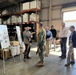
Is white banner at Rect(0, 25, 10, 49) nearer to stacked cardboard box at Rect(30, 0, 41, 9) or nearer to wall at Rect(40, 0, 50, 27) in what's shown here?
stacked cardboard box at Rect(30, 0, 41, 9)

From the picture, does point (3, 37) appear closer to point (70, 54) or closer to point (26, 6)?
point (70, 54)

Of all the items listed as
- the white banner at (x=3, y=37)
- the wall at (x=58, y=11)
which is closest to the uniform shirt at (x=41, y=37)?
the white banner at (x=3, y=37)

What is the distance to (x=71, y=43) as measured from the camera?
4.07m

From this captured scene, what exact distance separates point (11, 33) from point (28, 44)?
302 inches

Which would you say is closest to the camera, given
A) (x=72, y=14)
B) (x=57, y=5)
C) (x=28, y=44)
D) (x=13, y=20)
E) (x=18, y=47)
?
(x=28, y=44)

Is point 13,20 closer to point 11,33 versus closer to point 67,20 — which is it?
point 11,33

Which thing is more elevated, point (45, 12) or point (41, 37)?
point (45, 12)

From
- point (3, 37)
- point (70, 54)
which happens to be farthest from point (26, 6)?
point (3, 37)

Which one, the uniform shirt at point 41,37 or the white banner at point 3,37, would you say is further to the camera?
the uniform shirt at point 41,37

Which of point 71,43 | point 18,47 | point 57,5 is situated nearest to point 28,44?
point 18,47

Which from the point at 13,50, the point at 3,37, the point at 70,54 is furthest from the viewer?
the point at 13,50

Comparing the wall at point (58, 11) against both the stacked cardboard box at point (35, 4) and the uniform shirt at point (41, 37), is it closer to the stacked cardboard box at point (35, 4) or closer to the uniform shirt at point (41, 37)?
the stacked cardboard box at point (35, 4)

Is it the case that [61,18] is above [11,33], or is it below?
above

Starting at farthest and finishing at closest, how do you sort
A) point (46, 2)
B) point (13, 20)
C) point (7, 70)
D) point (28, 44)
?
point (13, 20) → point (46, 2) → point (28, 44) → point (7, 70)
